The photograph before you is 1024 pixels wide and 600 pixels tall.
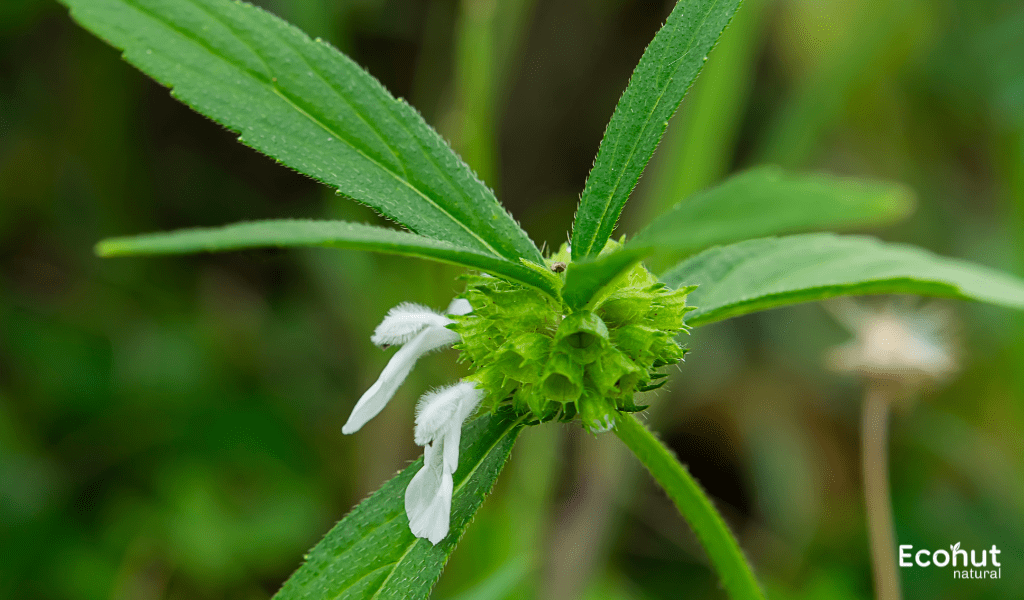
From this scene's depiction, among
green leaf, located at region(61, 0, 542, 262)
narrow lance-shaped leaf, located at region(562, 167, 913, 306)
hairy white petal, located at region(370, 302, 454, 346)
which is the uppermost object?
green leaf, located at region(61, 0, 542, 262)

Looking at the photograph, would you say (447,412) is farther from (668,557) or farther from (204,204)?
(204,204)

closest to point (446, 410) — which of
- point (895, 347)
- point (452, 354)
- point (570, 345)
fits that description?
point (570, 345)

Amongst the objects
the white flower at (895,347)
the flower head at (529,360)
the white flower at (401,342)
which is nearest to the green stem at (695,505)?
the flower head at (529,360)

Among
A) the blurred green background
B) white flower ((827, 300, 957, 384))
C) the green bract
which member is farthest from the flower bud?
the blurred green background

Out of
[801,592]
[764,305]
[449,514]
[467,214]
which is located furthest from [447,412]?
[801,592]

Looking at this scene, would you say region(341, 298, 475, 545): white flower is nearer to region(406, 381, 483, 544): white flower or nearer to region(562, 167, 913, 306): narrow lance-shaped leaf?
region(406, 381, 483, 544): white flower

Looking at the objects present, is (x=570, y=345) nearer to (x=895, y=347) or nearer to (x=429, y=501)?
(x=429, y=501)
